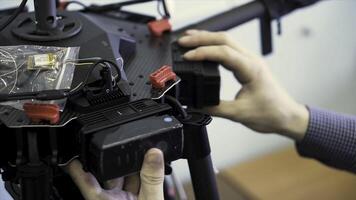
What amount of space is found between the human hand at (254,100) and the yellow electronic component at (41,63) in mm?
247

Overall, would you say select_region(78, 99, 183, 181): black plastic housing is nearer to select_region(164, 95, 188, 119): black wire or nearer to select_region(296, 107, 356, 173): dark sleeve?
select_region(164, 95, 188, 119): black wire

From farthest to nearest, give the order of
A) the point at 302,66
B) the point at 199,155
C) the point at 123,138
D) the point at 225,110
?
the point at 302,66
the point at 225,110
the point at 199,155
the point at 123,138

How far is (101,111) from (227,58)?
30 cm

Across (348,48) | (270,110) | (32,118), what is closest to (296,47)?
(348,48)

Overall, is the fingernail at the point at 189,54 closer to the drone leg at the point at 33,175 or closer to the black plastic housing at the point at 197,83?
the black plastic housing at the point at 197,83

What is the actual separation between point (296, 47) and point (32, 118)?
49.1 inches

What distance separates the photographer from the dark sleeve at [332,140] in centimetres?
87

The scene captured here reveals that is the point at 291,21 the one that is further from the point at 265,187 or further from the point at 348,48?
the point at 265,187

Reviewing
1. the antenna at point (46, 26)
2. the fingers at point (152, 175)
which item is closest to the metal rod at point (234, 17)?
the antenna at point (46, 26)

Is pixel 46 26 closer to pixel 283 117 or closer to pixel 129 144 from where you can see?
pixel 129 144

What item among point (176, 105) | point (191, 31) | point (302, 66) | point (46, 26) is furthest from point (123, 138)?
point (302, 66)

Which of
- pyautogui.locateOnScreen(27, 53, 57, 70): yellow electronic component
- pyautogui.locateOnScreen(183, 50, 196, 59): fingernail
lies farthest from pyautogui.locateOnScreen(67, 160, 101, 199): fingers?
pyautogui.locateOnScreen(183, 50, 196, 59): fingernail

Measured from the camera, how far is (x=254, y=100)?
84 cm

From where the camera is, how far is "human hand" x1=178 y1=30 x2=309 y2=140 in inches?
29.2
